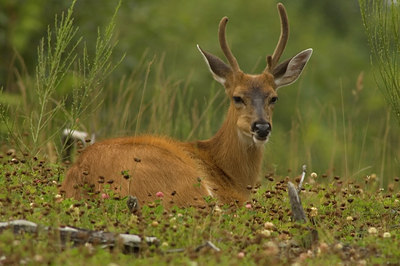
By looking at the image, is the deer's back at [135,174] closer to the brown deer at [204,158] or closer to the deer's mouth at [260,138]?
the brown deer at [204,158]

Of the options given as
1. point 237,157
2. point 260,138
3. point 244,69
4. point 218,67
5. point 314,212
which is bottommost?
point 244,69

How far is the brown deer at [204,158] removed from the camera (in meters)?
6.42

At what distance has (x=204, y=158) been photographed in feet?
26.1

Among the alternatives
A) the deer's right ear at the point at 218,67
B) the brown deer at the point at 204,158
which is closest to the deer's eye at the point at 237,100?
the brown deer at the point at 204,158

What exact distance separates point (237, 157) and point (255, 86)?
2.35ft

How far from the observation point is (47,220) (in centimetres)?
549

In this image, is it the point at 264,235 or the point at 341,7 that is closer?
the point at 264,235

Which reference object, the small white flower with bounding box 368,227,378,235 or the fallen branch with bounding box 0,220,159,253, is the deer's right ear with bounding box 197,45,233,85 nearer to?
the small white flower with bounding box 368,227,378,235

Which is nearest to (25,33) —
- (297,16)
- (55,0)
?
(55,0)

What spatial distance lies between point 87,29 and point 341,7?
1760 cm

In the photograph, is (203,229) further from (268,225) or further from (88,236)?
(88,236)

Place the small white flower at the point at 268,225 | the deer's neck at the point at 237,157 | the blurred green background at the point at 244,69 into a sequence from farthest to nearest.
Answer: the blurred green background at the point at 244,69 → the deer's neck at the point at 237,157 → the small white flower at the point at 268,225

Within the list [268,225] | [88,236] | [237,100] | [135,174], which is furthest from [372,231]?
[237,100]

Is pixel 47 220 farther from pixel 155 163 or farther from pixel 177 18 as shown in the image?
pixel 177 18
